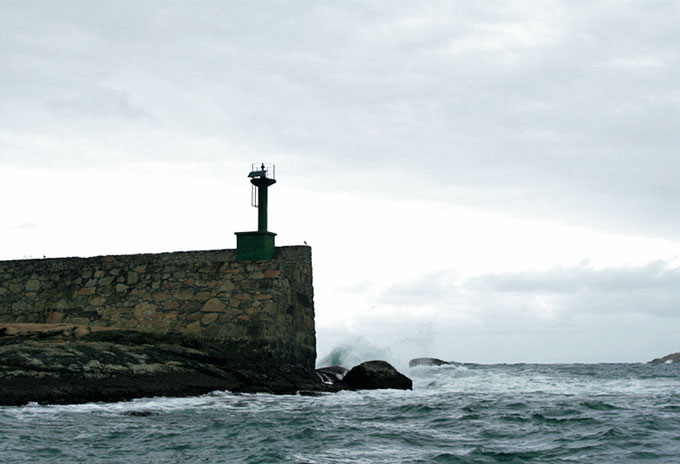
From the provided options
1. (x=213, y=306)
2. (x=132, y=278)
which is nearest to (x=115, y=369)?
(x=213, y=306)

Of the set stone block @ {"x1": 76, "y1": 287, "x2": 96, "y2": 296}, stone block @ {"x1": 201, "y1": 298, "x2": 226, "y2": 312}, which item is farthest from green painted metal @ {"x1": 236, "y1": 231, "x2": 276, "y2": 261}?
Answer: stone block @ {"x1": 76, "y1": 287, "x2": 96, "y2": 296}

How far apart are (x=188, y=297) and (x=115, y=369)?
13.9 feet

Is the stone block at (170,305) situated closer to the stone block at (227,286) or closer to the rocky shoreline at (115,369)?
→ the stone block at (227,286)

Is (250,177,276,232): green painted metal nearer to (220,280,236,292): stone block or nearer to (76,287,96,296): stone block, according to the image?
(220,280,236,292): stone block

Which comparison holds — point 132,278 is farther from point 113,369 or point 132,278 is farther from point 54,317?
point 113,369

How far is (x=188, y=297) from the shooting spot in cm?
1628

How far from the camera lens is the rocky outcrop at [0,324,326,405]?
11023 millimetres

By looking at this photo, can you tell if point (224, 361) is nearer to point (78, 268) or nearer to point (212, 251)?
point (212, 251)

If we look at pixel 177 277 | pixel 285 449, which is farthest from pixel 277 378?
pixel 285 449

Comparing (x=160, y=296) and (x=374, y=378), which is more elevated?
(x=160, y=296)

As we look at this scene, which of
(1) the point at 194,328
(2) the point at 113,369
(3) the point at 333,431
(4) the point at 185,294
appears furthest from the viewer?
(4) the point at 185,294

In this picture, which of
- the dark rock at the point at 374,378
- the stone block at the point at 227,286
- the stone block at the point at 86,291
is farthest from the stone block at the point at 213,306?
the dark rock at the point at 374,378

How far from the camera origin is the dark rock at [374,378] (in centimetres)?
1667

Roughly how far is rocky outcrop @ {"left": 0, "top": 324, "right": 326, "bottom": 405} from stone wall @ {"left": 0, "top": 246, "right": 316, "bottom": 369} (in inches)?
21.6
